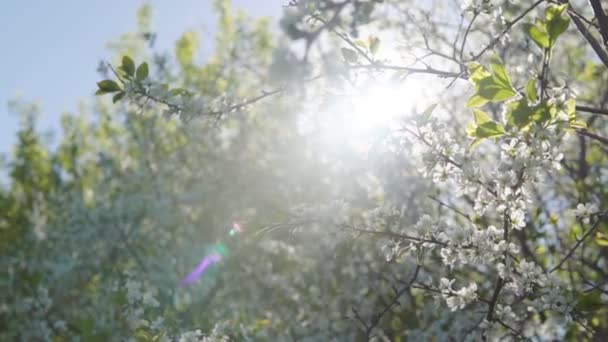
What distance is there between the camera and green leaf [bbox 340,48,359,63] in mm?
2486

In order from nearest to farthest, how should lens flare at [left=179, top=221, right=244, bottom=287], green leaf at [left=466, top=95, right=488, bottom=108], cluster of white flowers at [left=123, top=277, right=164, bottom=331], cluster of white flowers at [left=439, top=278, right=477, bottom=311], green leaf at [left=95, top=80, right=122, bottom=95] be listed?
green leaf at [left=466, top=95, right=488, bottom=108] < cluster of white flowers at [left=439, top=278, right=477, bottom=311] < green leaf at [left=95, top=80, right=122, bottom=95] < cluster of white flowers at [left=123, top=277, right=164, bottom=331] < lens flare at [left=179, top=221, right=244, bottom=287]

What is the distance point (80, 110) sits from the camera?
13.9 metres

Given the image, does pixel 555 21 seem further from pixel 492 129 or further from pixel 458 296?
pixel 458 296

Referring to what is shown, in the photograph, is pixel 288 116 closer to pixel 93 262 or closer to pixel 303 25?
pixel 93 262

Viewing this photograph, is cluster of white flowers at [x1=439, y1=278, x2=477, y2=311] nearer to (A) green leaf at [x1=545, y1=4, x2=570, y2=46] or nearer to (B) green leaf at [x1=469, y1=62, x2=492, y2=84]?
(B) green leaf at [x1=469, y1=62, x2=492, y2=84]

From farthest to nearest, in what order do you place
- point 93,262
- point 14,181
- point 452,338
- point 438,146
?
point 14,181, point 93,262, point 452,338, point 438,146

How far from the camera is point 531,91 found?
1830 mm

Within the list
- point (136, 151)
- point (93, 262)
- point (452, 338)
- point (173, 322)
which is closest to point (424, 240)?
point (173, 322)

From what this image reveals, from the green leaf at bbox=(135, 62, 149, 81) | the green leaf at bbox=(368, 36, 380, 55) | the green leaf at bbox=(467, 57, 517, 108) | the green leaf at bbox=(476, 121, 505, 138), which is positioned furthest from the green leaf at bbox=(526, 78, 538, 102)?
the green leaf at bbox=(135, 62, 149, 81)

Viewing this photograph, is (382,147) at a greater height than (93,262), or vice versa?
(93,262)

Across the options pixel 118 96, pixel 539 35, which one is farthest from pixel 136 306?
pixel 539 35

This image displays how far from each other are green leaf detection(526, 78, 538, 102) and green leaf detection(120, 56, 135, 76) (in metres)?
1.69

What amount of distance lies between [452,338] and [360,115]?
9.28 ft

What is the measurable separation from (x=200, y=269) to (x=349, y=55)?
637 centimetres
